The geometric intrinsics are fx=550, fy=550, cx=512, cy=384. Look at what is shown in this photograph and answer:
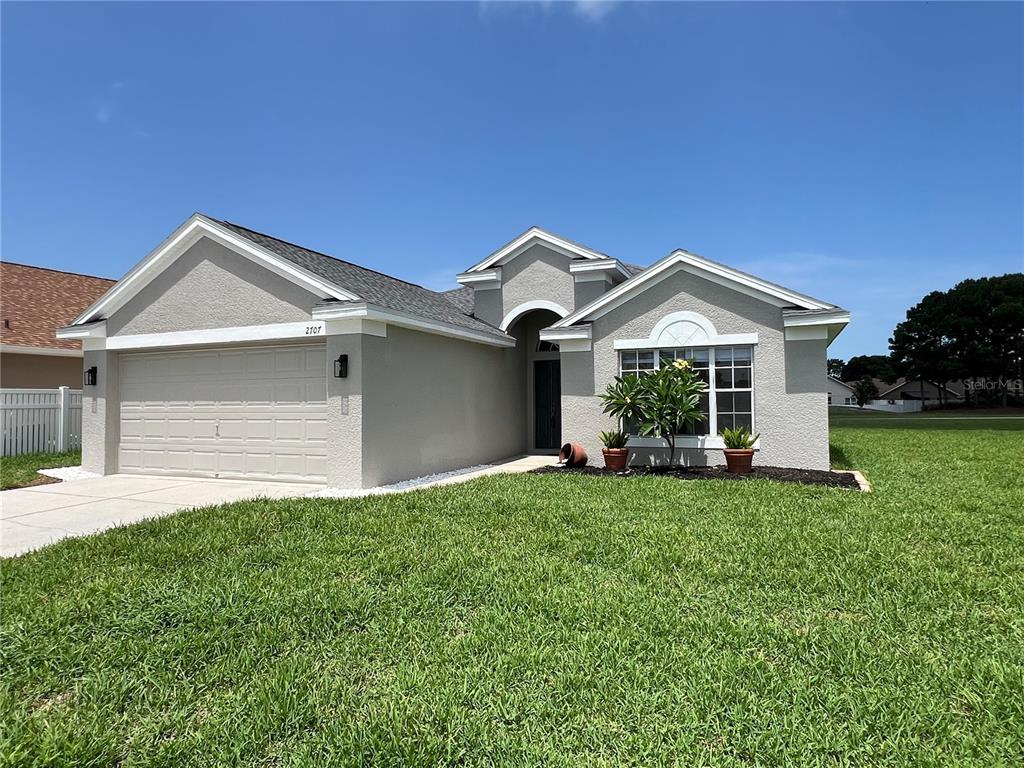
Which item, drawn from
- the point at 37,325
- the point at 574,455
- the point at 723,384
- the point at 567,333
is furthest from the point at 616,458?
the point at 37,325

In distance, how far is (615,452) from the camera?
11.6 m

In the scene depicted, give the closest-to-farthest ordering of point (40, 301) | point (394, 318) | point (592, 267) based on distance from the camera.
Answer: point (394, 318) → point (592, 267) → point (40, 301)

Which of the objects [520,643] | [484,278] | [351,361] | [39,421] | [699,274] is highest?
[484,278]

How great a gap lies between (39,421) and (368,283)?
10840 millimetres

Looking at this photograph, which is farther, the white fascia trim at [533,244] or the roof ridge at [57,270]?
the roof ridge at [57,270]

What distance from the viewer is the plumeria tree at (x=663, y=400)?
11164 millimetres

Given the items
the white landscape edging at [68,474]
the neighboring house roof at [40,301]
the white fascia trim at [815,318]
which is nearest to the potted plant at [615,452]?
the white fascia trim at [815,318]

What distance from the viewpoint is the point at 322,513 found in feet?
24.0

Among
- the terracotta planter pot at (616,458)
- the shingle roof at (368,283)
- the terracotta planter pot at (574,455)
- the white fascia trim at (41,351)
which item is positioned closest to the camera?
the shingle roof at (368,283)

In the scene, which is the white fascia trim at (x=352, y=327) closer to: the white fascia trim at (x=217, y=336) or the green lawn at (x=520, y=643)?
the white fascia trim at (x=217, y=336)

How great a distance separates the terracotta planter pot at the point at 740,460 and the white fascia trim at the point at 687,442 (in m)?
0.60

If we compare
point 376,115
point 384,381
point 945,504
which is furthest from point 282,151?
point 945,504

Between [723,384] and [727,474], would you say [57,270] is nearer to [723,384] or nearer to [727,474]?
[723,384]

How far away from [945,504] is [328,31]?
13608 mm
